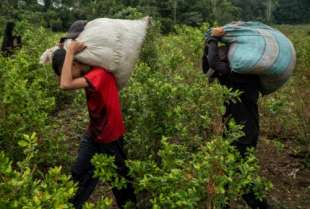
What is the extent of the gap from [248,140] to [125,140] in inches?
39.2

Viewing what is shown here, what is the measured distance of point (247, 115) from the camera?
169 inches

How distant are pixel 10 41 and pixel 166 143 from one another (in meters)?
7.20

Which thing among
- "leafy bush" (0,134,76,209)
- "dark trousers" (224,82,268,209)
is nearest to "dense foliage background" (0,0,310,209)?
"leafy bush" (0,134,76,209)

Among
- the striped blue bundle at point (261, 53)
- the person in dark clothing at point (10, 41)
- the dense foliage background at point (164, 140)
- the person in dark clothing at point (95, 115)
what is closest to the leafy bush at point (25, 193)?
the dense foliage background at point (164, 140)

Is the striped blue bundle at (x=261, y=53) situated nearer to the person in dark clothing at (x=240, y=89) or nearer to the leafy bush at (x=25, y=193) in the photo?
the person in dark clothing at (x=240, y=89)

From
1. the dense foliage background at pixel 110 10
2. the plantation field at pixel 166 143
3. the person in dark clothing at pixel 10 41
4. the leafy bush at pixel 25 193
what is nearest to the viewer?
the leafy bush at pixel 25 193

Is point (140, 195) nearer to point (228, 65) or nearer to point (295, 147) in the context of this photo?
point (228, 65)

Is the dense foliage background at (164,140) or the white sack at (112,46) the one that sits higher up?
the white sack at (112,46)

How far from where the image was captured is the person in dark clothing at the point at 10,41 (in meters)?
9.48

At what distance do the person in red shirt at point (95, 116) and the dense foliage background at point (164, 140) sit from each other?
23 centimetres

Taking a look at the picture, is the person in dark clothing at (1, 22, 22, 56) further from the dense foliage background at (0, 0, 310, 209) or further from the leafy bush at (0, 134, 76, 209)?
the leafy bush at (0, 134, 76, 209)

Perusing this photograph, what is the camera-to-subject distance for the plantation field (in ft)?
9.36

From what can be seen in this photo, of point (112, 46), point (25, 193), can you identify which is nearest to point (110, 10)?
point (112, 46)

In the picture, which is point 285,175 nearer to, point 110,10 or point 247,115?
point 247,115
